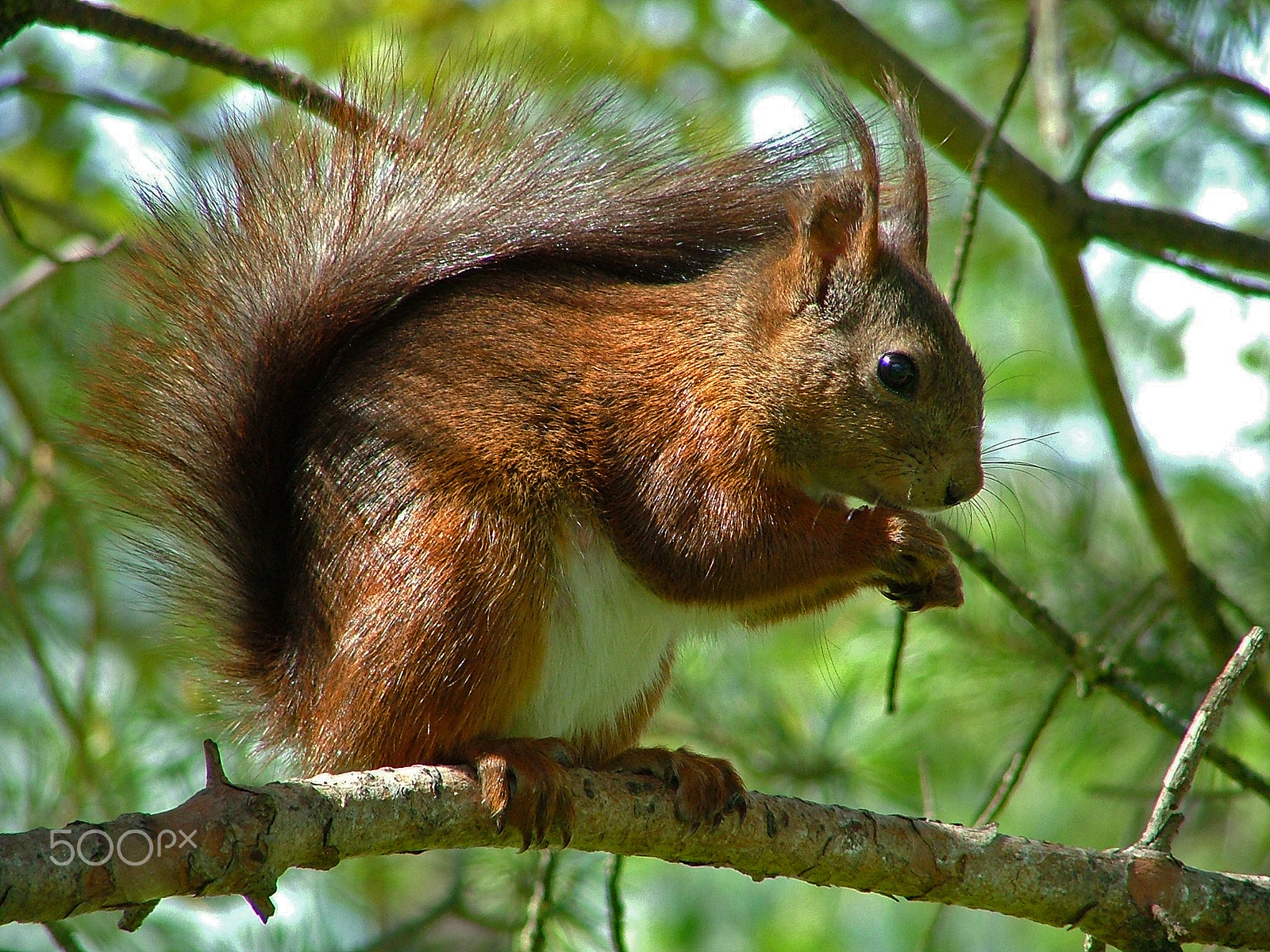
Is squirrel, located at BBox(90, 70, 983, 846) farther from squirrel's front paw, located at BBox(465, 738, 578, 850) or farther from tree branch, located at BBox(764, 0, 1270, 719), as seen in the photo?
tree branch, located at BBox(764, 0, 1270, 719)

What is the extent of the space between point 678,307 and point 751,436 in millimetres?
295

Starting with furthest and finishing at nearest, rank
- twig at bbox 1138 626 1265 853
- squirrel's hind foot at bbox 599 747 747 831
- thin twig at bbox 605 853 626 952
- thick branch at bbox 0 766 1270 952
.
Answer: thin twig at bbox 605 853 626 952
squirrel's hind foot at bbox 599 747 747 831
twig at bbox 1138 626 1265 853
thick branch at bbox 0 766 1270 952

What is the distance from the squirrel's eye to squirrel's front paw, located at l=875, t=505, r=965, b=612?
223 millimetres

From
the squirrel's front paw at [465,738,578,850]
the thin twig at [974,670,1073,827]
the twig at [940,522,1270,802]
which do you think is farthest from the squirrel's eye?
the squirrel's front paw at [465,738,578,850]

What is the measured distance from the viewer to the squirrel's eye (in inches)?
89.7

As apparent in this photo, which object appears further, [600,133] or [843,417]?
[600,133]

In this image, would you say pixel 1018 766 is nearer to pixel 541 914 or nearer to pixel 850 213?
pixel 541 914

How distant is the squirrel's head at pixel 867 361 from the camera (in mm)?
2268

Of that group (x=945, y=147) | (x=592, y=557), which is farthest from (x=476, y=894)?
(x=945, y=147)

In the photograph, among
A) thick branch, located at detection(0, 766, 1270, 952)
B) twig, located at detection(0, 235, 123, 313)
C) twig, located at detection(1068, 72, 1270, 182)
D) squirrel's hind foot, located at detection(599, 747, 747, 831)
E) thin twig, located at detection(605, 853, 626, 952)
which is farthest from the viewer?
twig, located at detection(0, 235, 123, 313)

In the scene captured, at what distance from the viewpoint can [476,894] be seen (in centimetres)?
319

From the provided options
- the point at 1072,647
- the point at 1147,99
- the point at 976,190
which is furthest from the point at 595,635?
the point at 1147,99

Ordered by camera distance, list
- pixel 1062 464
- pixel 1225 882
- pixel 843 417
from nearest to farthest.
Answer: pixel 1225 882, pixel 843 417, pixel 1062 464

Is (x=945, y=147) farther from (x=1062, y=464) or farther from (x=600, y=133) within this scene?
(x=1062, y=464)
